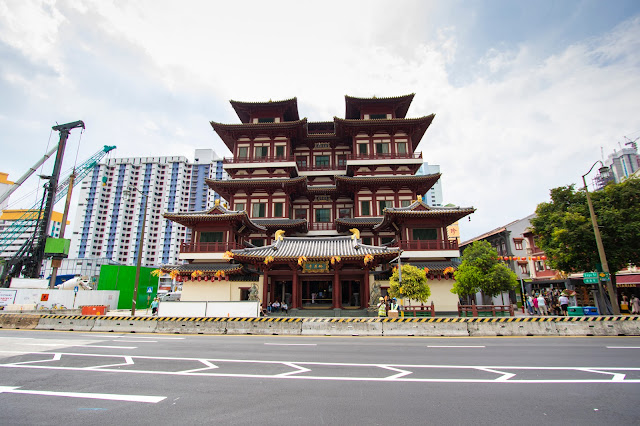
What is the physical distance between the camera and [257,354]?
11.5m

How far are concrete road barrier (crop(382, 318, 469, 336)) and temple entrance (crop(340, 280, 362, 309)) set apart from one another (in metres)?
9.13

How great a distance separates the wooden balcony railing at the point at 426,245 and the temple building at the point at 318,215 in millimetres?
→ 97

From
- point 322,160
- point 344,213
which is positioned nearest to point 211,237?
point 344,213

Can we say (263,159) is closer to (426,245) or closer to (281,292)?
(281,292)

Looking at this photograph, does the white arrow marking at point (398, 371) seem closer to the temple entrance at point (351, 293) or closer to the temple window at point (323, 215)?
the temple entrance at point (351, 293)

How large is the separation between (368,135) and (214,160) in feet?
314

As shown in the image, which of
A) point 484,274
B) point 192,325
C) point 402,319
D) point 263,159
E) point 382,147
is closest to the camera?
point 402,319

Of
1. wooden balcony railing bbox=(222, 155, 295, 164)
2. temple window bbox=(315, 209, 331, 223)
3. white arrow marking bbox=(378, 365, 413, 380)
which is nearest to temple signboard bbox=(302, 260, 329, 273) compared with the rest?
temple window bbox=(315, 209, 331, 223)

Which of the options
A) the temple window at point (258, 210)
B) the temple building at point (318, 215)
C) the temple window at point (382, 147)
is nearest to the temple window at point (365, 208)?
the temple building at point (318, 215)

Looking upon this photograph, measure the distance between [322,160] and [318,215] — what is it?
793 cm

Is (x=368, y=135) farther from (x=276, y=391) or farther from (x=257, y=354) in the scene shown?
(x=276, y=391)

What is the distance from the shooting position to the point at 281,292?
2986 cm

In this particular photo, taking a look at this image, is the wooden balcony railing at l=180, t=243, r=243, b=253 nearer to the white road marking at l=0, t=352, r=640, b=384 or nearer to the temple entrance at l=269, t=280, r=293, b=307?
the temple entrance at l=269, t=280, r=293, b=307

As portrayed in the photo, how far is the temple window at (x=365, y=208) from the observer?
1423 inches
